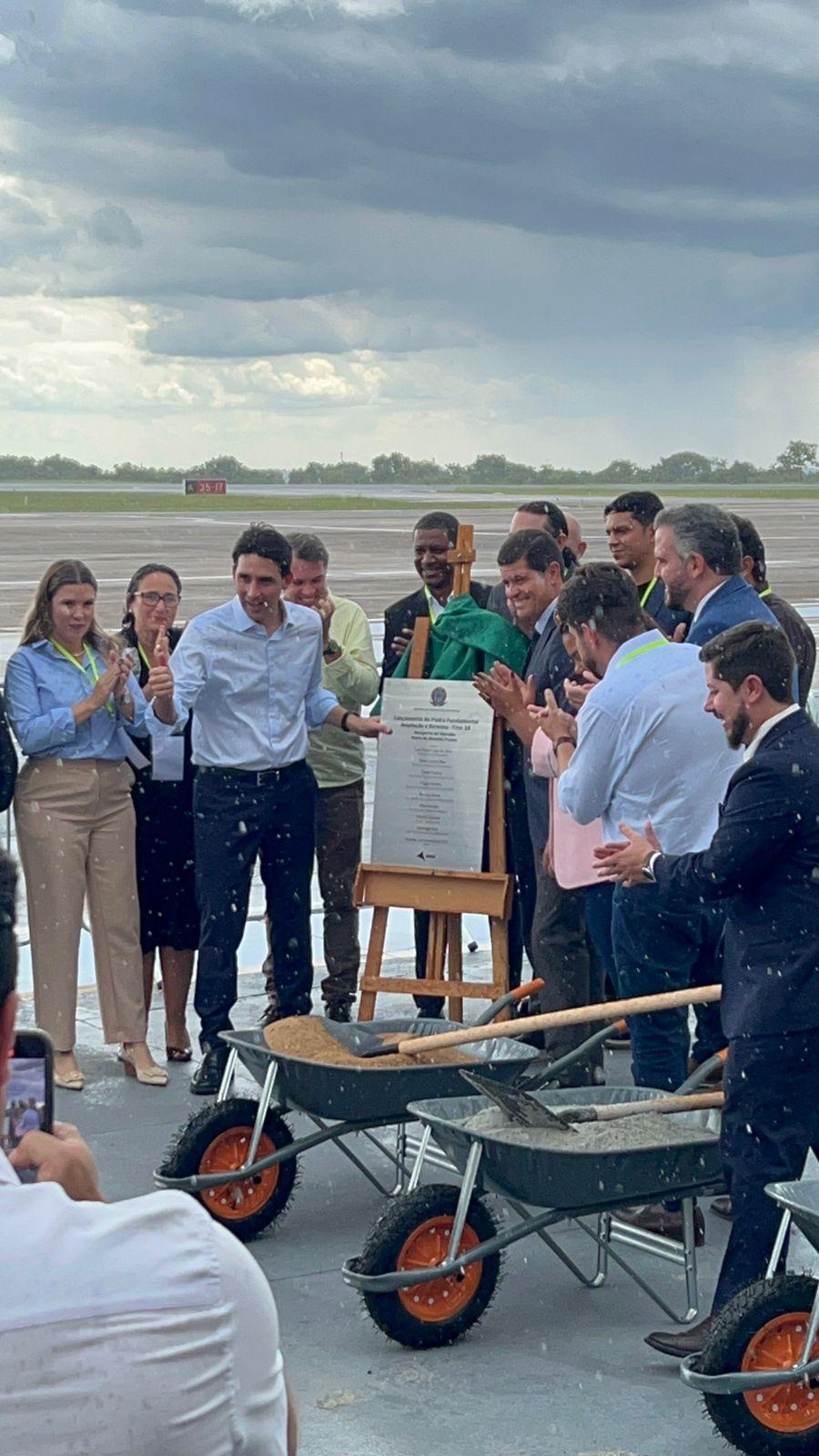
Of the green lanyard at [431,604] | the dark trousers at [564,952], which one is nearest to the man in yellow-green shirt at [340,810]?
the green lanyard at [431,604]

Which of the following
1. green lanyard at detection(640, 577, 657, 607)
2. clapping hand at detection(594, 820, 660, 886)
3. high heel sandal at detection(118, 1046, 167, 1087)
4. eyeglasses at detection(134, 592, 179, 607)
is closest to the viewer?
clapping hand at detection(594, 820, 660, 886)

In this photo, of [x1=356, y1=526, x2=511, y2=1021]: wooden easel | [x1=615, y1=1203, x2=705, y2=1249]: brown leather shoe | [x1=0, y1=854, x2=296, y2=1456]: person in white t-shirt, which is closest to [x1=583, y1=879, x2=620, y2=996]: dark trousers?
[x1=615, y1=1203, x2=705, y2=1249]: brown leather shoe

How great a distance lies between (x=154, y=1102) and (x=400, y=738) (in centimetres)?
175

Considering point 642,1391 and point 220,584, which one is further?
point 220,584

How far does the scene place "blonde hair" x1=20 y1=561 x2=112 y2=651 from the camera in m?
6.88

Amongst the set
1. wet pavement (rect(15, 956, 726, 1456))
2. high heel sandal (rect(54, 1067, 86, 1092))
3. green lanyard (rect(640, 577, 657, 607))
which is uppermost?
green lanyard (rect(640, 577, 657, 607))

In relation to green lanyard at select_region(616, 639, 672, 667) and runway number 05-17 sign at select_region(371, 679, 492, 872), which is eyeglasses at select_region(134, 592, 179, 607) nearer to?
runway number 05-17 sign at select_region(371, 679, 492, 872)

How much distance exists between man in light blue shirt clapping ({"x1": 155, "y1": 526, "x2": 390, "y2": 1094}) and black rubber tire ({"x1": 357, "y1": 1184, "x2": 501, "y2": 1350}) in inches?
87.2

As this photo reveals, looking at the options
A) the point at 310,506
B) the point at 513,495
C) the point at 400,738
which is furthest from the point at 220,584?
the point at 513,495

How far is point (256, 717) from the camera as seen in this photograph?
7.08m

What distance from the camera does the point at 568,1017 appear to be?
4965 millimetres

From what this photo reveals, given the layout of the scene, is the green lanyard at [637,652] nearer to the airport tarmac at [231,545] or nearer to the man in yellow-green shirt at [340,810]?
the man in yellow-green shirt at [340,810]

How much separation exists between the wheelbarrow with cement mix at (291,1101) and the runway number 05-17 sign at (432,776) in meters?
1.67

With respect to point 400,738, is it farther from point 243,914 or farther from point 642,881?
point 642,881
